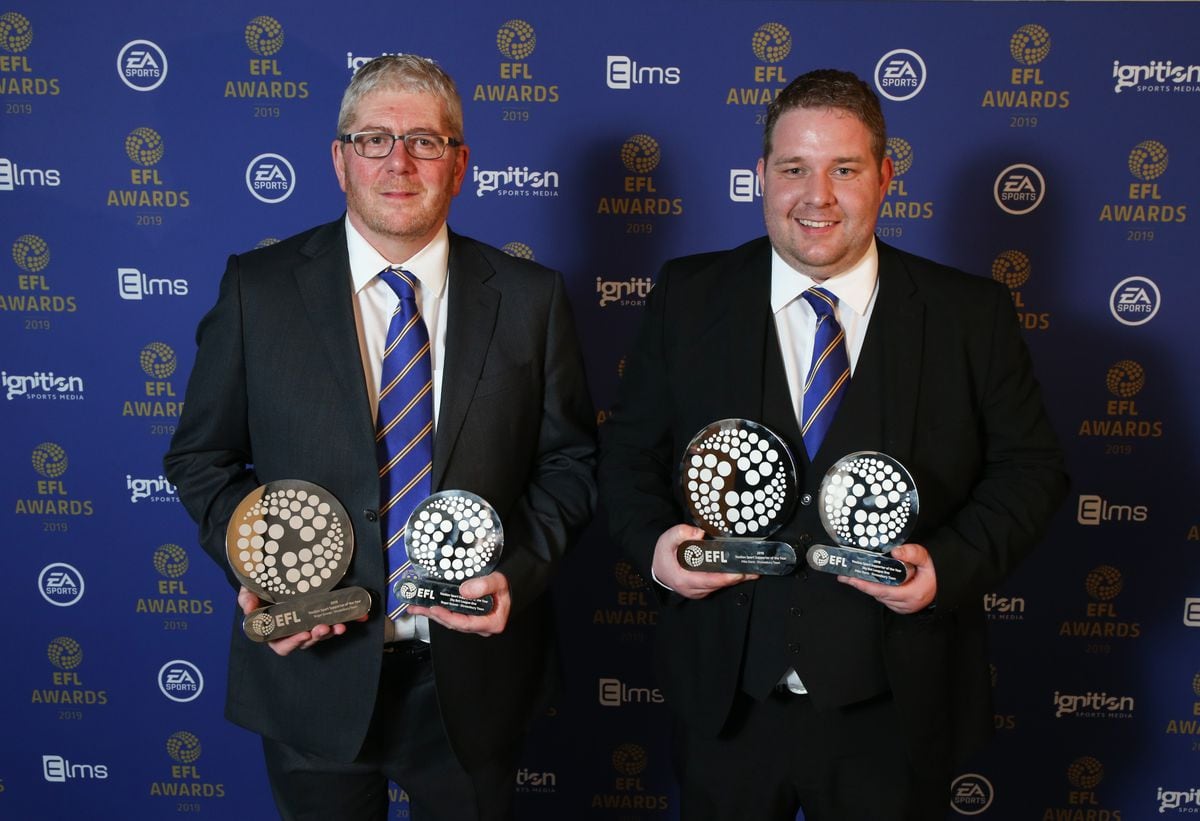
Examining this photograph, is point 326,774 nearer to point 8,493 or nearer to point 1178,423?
point 8,493

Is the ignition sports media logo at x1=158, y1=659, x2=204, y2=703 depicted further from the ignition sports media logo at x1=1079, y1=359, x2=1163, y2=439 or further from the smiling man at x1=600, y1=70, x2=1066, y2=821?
the ignition sports media logo at x1=1079, y1=359, x2=1163, y2=439

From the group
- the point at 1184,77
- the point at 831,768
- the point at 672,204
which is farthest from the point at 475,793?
the point at 1184,77

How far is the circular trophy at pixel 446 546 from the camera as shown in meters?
1.68

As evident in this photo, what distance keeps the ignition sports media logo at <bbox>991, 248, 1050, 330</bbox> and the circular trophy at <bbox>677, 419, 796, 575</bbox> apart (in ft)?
4.37

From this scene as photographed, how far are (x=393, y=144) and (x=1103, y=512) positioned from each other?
7.37 feet

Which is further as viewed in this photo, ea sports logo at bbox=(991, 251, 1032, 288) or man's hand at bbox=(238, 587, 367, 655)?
ea sports logo at bbox=(991, 251, 1032, 288)

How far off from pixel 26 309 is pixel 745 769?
7.84ft

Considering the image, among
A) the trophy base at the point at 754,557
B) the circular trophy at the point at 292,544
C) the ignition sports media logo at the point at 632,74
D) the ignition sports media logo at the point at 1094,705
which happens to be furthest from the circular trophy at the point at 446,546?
the ignition sports media logo at the point at 1094,705

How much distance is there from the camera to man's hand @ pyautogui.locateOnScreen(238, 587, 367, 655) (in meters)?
1.69

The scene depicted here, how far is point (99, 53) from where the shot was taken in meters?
2.65

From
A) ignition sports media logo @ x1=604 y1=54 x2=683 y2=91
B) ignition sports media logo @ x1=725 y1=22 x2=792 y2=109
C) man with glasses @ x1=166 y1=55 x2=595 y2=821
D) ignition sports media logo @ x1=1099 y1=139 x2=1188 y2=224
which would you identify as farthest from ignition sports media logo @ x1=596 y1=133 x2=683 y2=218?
ignition sports media logo @ x1=1099 y1=139 x2=1188 y2=224

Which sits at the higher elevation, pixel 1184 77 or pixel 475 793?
pixel 1184 77

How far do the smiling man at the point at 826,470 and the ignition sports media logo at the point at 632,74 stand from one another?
0.89 metres

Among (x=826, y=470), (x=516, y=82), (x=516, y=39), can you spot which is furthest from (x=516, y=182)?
(x=826, y=470)
